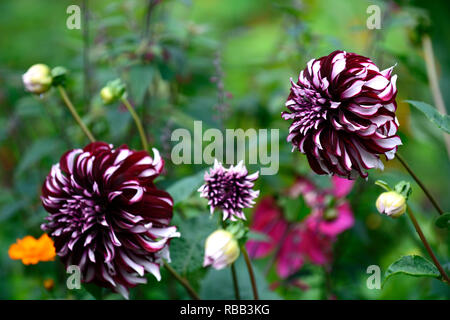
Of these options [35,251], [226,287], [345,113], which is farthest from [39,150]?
[345,113]

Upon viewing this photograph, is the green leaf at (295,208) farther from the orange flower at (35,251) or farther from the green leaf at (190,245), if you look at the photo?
the orange flower at (35,251)

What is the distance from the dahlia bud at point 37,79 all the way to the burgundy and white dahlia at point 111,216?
0.10 meters

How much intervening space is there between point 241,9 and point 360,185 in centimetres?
82

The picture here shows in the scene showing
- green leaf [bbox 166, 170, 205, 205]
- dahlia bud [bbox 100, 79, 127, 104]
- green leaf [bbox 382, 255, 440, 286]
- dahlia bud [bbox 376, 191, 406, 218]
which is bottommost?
green leaf [bbox 382, 255, 440, 286]

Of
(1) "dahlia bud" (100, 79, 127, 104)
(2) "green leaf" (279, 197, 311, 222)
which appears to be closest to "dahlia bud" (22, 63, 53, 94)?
(1) "dahlia bud" (100, 79, 127, 104)

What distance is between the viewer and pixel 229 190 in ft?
1.25

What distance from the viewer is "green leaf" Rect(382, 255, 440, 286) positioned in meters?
0.37

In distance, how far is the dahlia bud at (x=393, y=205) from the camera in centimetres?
37

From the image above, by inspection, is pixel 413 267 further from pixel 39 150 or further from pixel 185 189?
pixel 39 150

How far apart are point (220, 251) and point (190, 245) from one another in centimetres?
13

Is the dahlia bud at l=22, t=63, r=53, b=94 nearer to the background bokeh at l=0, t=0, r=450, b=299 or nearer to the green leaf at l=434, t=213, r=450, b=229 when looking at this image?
the background bokeh at l=0, t=0, r=450, b=299

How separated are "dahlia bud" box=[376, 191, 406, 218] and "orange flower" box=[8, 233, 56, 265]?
313 mm

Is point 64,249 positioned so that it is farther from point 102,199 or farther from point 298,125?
point 298,125

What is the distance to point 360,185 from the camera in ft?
2.14
